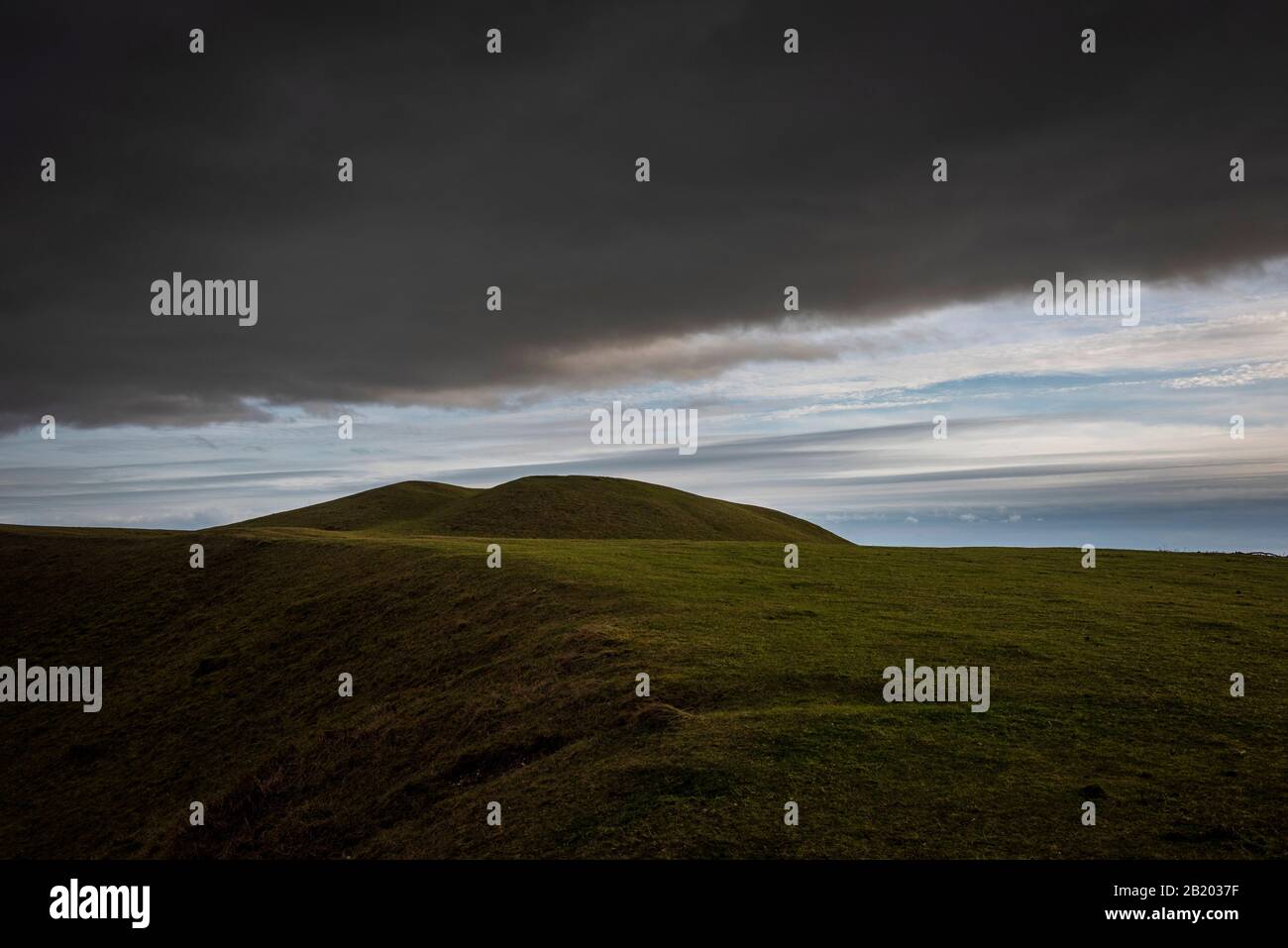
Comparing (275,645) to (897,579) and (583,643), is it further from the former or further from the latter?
(897,579)

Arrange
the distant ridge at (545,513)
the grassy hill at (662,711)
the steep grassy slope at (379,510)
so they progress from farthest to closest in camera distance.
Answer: the steep grassy slope at (379,510) < the distant ridge at (545,513) < the grassy hill at (662,711)

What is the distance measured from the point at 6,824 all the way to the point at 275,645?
11.9 metres

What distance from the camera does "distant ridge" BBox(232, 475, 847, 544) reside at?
85.1 m

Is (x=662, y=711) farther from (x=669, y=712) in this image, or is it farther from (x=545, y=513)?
(x=545, y=513)

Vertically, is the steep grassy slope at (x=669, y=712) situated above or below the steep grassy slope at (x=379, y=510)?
below

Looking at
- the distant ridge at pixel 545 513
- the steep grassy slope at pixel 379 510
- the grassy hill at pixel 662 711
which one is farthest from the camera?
the steep grassy slope at pixel 379 510

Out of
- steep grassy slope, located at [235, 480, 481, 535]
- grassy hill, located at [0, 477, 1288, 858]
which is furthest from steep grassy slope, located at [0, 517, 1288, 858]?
steep grassy slope, located at [235, 480, 481, 535]

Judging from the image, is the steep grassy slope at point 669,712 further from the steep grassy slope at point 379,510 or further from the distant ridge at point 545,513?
the steep grassy slope at point 379,510

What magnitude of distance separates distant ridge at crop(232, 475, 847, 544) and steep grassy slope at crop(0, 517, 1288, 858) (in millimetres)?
35493

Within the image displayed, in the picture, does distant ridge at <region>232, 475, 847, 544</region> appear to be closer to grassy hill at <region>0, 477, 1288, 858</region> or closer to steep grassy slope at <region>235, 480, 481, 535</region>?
steep grassy slope at <region>235, 480, 481, 535</region>

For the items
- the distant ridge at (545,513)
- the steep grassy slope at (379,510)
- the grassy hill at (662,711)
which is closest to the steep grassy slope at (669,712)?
the grassy hill at (662,711)

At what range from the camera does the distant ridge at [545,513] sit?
85125mm

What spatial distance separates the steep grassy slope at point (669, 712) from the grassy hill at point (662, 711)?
11cm
